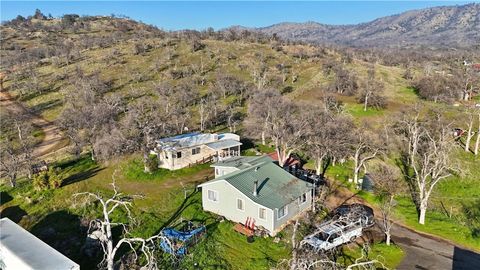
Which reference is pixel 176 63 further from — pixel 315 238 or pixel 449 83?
pixel 315 238

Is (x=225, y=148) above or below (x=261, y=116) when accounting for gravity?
below

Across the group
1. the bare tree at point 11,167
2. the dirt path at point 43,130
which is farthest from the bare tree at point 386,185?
the dirt path at point 43,130

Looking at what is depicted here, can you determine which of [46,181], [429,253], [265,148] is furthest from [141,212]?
[429,253]

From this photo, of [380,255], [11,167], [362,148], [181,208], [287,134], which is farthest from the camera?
[362,148]

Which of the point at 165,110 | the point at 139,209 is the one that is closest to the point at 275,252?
the point at 139,209

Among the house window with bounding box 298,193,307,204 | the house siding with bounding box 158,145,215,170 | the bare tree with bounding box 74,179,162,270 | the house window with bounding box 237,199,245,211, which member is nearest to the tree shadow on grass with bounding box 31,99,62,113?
the house siding with bounding box 158,145,215,170

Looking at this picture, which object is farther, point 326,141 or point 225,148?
point 225,148

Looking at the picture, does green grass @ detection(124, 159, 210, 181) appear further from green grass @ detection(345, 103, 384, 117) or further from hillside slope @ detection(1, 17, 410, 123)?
hillside slope @ detection(1, 17, 410, 123)

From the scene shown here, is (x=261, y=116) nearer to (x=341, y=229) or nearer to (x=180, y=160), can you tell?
(x=180, y=160)
